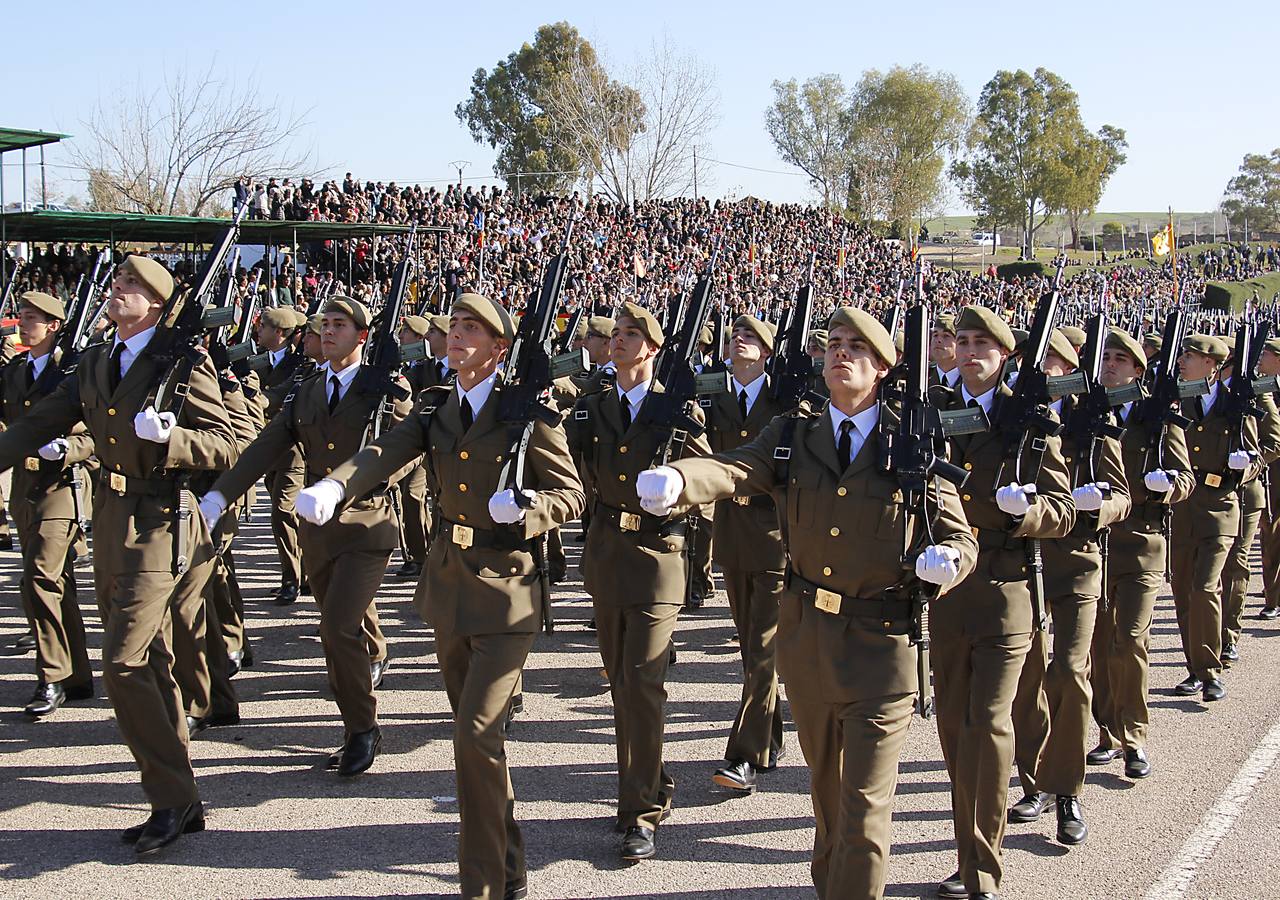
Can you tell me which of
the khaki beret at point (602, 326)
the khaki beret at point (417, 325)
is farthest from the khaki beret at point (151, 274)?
the khaki beret at point (417, 325)

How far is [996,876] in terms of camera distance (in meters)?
4.86

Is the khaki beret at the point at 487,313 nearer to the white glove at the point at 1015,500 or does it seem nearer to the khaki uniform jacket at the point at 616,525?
the khaki uniform jacket at the point at 616,525

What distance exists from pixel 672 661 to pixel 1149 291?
40.4m

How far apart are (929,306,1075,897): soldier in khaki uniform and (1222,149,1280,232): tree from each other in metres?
108

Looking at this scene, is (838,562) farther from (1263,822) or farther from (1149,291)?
(1149,291)

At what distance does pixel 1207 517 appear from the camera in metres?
7.86

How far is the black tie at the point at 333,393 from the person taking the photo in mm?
6523

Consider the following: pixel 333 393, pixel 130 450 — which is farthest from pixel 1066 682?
pixel 130 450

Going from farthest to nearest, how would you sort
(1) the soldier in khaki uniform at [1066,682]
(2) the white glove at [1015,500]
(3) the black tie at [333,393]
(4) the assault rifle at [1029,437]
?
(3) the black tie at [333,393] < (1) the soldier in khaki uniform at [1066,682] < (4) the assault rifle at [1029,437] < (2) the white glove at [1015,500]

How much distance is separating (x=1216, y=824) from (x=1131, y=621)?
1.14 metres

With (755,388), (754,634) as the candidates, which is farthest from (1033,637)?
(755,388)

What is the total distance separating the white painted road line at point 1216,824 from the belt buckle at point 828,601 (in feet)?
6.22

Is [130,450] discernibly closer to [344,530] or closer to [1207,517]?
[344,530]

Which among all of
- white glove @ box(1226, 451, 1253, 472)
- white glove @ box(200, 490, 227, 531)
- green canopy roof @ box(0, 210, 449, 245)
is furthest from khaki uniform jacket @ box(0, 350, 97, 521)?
green canopy roof @ box(0, 210, 449, 245)
